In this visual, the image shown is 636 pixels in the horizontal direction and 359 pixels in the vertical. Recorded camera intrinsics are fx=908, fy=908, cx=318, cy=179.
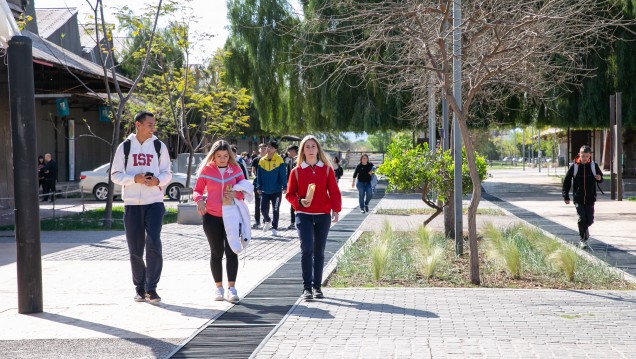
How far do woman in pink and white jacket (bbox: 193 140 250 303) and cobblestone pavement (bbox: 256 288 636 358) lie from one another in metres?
0.99

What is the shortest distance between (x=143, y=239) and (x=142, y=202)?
1.29 ft

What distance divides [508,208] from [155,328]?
17924 mm

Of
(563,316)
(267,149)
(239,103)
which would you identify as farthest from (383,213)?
(563,316)

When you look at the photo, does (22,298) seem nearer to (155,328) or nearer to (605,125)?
(155,328)

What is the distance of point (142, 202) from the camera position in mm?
9000

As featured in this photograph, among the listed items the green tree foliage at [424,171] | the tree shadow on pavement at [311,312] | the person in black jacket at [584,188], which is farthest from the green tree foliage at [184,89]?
the tree shadow on pavement at [311,312]

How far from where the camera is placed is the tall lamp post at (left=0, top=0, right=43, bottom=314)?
27.4ft

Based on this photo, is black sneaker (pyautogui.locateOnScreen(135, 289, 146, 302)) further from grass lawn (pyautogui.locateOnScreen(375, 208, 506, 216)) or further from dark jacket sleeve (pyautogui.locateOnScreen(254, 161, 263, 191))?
grass lawn (pyautogui.locateOnScreen(375, 208, 506, 216))

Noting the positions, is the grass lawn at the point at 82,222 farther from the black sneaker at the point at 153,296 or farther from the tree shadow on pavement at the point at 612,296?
the tree shadow on pavement at the point at 612,296

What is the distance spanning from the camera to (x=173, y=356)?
6.64 m

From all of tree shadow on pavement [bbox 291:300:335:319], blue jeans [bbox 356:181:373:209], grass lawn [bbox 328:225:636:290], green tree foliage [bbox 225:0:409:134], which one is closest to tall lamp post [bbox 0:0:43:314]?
tree shadow on pavement [bbox 291:300:335:319]

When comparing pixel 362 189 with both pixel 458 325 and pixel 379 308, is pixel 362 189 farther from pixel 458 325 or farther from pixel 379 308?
pixel 458 325

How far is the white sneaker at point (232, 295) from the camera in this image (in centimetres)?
904

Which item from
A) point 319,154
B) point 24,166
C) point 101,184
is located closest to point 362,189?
point 101,184
